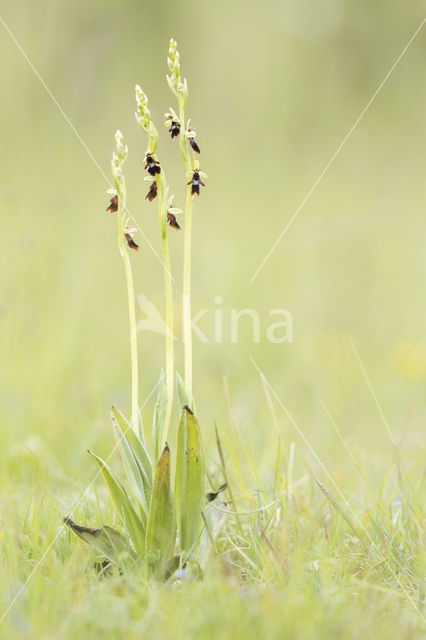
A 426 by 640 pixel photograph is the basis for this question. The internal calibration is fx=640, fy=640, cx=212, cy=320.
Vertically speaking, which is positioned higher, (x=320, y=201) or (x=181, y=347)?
(x=320, y=201)

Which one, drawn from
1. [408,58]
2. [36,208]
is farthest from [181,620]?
[408,58]

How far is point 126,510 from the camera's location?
1.91 meters

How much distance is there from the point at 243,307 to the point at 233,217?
191 cm

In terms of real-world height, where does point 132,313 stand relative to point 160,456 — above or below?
above

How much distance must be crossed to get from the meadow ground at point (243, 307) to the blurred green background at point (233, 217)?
0.02 metres

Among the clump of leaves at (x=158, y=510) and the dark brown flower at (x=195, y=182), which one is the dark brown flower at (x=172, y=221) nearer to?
the dark brown flower at (x=195, y=182)

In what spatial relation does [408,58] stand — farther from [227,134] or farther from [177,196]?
[177,196]

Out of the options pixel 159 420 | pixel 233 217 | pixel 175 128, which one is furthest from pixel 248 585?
pixel 233 217

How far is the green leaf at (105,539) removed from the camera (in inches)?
74.5

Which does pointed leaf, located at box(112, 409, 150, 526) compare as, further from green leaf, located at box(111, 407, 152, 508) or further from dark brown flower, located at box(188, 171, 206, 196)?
dark brown flower, located at box(188, 171, 206, 196)

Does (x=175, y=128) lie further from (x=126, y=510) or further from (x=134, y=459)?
(x=126, y=510)

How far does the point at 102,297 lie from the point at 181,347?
2.57 feet

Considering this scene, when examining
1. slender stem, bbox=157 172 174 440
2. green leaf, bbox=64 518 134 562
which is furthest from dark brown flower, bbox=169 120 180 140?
green leaf, bbox=64 518 134 562

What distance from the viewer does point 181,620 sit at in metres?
1.54
